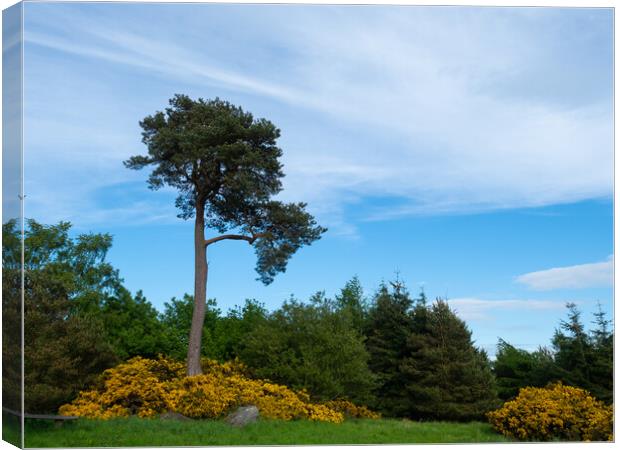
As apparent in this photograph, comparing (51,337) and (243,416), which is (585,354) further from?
(51,337)

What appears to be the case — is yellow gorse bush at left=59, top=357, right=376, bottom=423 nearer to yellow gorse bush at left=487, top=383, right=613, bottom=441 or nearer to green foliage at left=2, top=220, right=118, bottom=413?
green foliage at left=2, top=220, right=118, bottom=413

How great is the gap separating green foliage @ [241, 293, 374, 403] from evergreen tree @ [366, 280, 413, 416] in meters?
0.72

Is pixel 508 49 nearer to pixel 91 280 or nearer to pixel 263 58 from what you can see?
pixel 263 58

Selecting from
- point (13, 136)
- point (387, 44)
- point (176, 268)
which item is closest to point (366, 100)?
point (387, 44)

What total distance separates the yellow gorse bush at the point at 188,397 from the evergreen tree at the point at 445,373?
194cm

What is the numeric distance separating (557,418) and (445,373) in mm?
2854

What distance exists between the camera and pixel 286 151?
13.6m

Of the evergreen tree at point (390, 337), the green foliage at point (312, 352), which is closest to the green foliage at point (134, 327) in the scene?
the green foliage at point (312, 352)

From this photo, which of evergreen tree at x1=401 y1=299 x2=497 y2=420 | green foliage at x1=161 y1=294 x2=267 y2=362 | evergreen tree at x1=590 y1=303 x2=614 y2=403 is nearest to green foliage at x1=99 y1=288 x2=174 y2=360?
green foliage at x1=161 y1=294 x2=267 y2=362

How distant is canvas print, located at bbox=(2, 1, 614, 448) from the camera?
11719 mm

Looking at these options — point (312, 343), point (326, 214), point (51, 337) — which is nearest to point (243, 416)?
point (312, 343)

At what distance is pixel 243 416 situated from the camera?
11656 millimetres

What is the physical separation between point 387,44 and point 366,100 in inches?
43.0

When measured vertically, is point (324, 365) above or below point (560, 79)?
below
